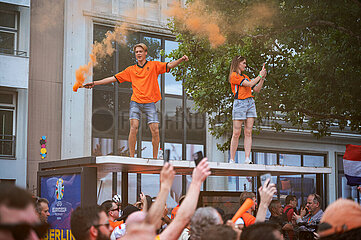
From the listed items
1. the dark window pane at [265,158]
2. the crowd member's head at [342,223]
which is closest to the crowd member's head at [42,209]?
the crowd member's head at [342,223]

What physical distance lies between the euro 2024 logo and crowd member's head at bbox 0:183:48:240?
5.81 metres

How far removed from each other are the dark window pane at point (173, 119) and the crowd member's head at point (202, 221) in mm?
15739

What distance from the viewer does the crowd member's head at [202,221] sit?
4098 mm

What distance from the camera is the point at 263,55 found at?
1517 cm

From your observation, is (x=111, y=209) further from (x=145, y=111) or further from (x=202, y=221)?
(x=202, y=221)

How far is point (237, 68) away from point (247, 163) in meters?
1.84

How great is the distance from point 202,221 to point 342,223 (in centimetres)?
135

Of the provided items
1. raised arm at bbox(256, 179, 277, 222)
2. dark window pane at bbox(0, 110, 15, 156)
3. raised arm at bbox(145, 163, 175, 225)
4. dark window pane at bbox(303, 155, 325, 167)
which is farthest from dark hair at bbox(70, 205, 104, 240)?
dark window pane at bbox(303, 155, 325, 167)

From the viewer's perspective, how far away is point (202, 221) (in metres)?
4.11

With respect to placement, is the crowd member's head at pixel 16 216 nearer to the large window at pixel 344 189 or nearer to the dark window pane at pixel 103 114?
the dark window pane at pixel 103 114

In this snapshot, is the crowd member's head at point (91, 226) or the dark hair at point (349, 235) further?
the crowd member's head at point (91, 226)

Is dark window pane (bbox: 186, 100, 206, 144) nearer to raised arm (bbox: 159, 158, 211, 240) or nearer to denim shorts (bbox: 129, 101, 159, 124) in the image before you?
denim shorts (bbox: 129, 101, 159, 124)

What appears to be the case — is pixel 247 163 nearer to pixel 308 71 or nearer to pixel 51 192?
pixel 51 192

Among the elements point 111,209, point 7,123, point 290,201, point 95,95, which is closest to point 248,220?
point 111,209
